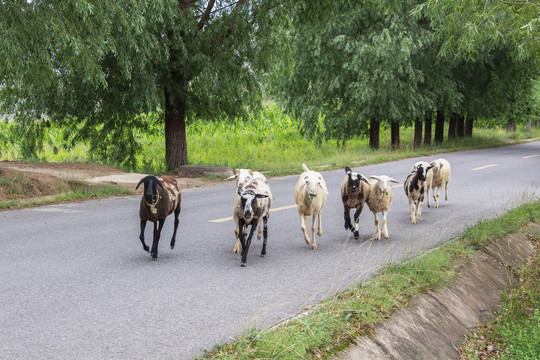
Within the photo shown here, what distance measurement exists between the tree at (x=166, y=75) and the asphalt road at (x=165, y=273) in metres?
4.31

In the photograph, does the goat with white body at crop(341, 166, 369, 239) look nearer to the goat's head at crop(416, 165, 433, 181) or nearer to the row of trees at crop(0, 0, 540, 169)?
the goat's head at crop(416, 165, 433, 181)

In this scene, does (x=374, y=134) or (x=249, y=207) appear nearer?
(x=249, y=207)

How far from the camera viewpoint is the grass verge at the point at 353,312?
416cm

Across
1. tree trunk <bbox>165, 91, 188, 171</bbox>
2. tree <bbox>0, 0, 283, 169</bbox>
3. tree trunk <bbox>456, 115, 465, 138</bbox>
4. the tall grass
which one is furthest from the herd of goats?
tree trunk <bbox>456, 115, 465, 138</bbox>

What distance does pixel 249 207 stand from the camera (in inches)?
257

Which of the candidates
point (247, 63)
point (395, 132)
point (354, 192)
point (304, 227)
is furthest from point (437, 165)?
point (395, 132)

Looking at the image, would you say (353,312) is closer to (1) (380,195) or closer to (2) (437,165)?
(1) (380,195)

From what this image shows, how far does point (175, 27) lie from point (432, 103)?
1549 cm

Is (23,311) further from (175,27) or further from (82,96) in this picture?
(82,96)

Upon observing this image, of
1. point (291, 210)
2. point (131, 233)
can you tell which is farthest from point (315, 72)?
point (131, 233)

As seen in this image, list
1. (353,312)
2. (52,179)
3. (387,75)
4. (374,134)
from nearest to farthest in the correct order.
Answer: (353,312)
(52,179)
(387,75)
(374,134)

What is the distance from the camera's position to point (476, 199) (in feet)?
40.0

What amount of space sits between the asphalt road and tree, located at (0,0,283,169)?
→ 14.1ft

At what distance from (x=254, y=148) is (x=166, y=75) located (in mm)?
13652
